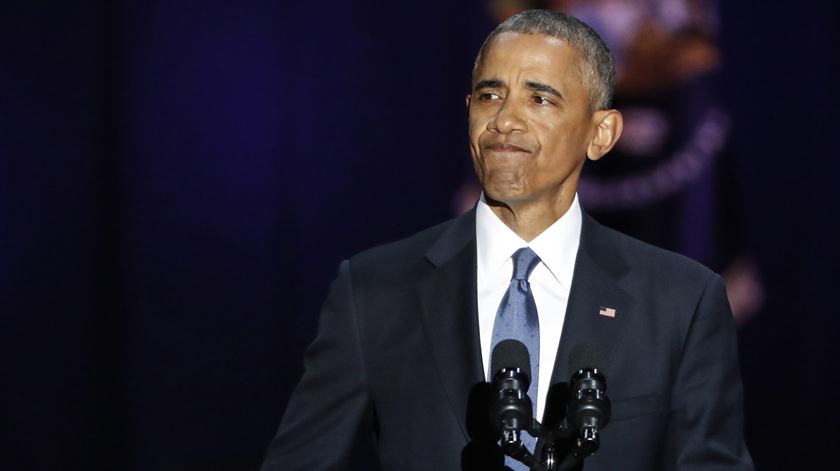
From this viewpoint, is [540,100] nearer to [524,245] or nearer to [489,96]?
[489,96]

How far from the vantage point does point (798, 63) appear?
437cm

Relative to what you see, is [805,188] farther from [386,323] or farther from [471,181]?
[386,323]

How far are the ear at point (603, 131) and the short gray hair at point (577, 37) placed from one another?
24 millimetres

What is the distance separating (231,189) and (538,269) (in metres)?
2.18

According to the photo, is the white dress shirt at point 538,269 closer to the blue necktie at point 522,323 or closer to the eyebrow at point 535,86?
the blue necktie at point 522,323

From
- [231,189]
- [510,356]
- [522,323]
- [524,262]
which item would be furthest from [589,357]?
[231,189]

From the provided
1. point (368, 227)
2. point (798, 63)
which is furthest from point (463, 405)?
point (798, 63)

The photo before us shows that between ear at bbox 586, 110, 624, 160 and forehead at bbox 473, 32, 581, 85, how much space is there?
5.6 inches

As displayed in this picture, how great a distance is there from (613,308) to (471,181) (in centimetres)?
221

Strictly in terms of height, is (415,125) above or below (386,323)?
above

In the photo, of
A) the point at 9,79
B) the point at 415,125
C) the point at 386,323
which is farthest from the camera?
the point at 415,125

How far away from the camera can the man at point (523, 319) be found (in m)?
1.95

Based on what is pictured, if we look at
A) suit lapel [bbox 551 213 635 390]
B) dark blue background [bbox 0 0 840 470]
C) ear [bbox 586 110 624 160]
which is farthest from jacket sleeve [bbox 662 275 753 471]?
dark blue background [bbox 0 0 840 470]

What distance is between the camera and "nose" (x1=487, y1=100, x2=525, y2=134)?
2010mm
